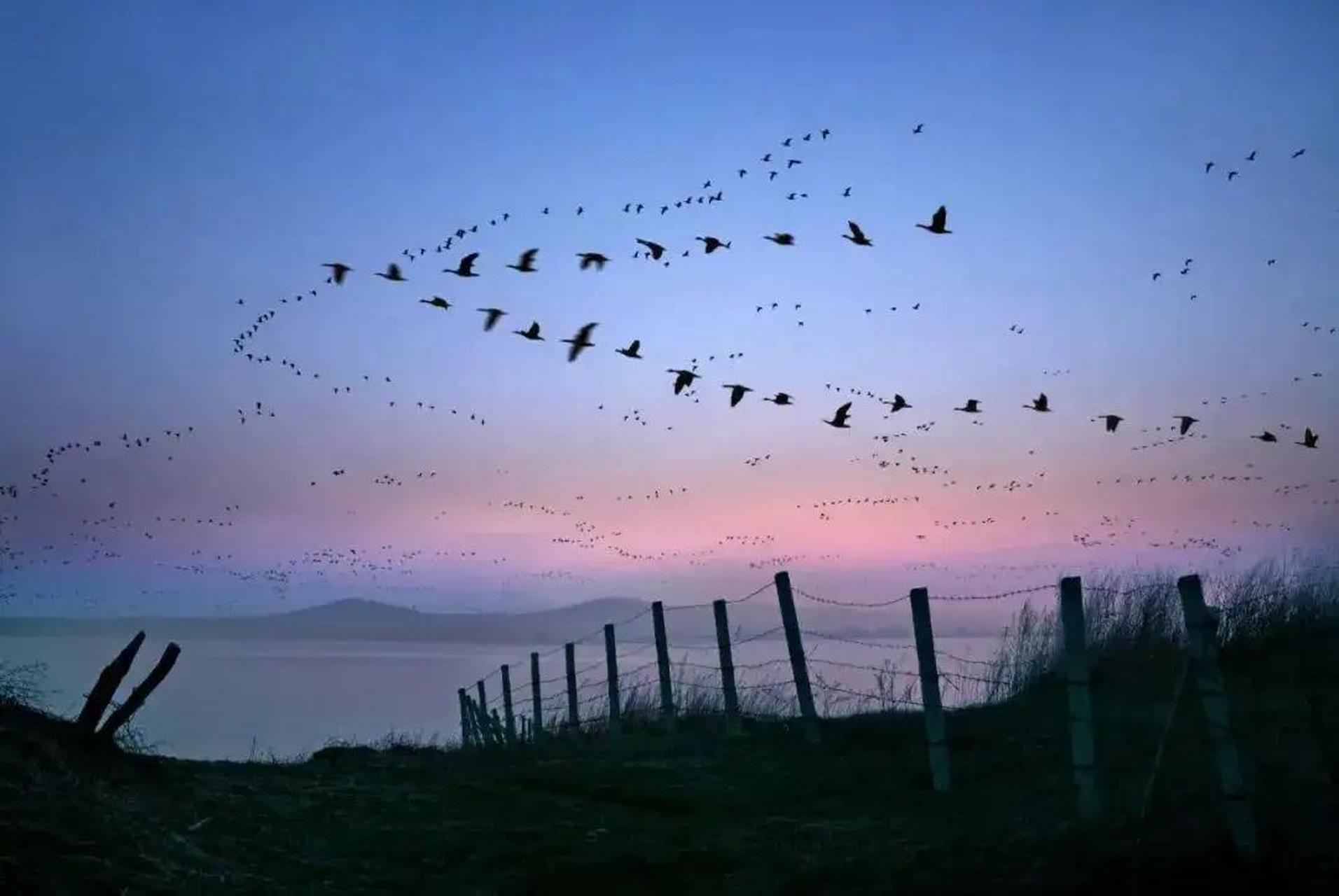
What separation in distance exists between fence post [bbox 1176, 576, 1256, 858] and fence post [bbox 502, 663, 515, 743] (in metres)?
12.5

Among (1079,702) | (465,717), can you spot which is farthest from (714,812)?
(465,717)

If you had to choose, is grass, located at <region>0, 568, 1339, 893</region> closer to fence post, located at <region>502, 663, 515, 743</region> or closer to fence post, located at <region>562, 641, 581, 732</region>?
fence post, located at <region>562, 641, 581, 732</region>

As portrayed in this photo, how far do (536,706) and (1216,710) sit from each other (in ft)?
46.6

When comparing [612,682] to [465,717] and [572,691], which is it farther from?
[465,717]

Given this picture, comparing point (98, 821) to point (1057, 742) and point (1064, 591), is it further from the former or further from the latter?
point (1057, 742)

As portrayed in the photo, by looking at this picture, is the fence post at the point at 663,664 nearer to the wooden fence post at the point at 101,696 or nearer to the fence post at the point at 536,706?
the fence post at the point at 536,706

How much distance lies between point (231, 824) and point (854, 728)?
849 centimetres

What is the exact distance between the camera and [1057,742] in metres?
13.4

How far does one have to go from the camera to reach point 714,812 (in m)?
11.4

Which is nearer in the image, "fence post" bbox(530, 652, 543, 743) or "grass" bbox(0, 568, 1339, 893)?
"grass" bbox(0, 568, 1339, 893)

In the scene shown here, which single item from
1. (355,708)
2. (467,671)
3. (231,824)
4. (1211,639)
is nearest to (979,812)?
(1211,639)

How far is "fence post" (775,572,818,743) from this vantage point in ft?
49.0

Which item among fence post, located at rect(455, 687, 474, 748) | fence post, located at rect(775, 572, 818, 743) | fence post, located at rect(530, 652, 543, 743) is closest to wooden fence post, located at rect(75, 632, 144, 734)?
fence post, located at rect(775, 572, 818, 743)

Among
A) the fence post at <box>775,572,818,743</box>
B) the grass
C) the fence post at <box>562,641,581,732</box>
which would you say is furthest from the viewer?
the fence post at <box>562,641,581,732</box>
